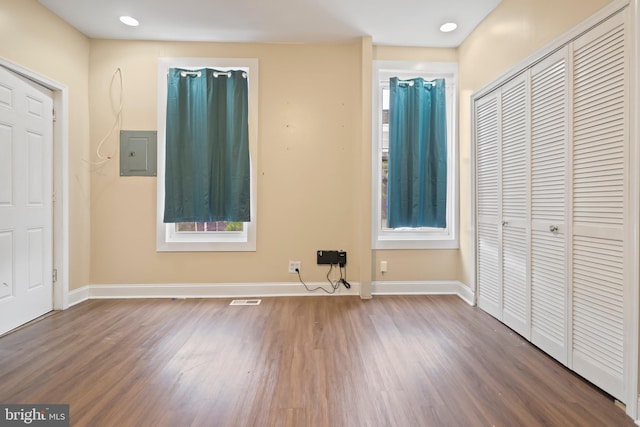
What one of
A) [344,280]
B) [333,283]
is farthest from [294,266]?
[344,280]

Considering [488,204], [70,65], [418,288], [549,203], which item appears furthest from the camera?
[418,288]

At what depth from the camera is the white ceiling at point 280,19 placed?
249 cm

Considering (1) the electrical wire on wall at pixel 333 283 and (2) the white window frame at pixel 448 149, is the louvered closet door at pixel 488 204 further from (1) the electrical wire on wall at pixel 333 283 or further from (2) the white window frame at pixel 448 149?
(1) the electrical wire on wall at pixel 333 283

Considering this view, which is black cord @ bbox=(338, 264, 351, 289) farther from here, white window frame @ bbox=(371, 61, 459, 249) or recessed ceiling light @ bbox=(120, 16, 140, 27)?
recessed ceiling light @ bbox=(120, 16, 140, 27)

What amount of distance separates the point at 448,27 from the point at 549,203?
2.01 metres

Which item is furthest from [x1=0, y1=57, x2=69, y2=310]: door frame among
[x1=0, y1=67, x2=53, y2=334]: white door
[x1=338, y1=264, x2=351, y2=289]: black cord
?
[x1=338, y1=264, x2=351, y2=289]: black cord

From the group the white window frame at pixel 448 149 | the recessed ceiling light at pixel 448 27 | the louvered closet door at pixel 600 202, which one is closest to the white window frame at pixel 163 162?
the white window frame at pixel 448 149

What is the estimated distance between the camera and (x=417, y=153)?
3121 mm

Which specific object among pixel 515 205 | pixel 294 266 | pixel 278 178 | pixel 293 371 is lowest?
pixel 293 371

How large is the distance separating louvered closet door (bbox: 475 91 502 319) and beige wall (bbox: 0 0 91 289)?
13.3 ft

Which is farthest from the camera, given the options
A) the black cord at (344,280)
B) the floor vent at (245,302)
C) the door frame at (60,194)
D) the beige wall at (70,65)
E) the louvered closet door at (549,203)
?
the black cord at (344,280)

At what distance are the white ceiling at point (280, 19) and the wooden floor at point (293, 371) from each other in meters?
2.81

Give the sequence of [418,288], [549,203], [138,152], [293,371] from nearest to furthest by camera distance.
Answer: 1. [293,371]
2. [549,203]
3. [138,152]
4. [418,288]

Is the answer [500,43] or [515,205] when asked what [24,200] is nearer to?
[515,205]
